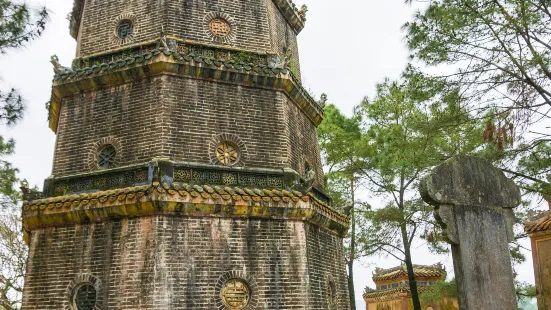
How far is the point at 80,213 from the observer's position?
8.62 m

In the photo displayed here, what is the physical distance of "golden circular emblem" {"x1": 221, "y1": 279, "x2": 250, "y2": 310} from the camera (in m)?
8.23

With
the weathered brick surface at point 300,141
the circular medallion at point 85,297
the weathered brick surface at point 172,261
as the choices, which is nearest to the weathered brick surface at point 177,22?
the weathered brick surface at point 300,141

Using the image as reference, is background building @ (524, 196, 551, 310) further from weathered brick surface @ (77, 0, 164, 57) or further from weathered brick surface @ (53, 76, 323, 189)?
weathered brick surface @ (77, 0, 164, 57)

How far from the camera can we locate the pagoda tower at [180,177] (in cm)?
823

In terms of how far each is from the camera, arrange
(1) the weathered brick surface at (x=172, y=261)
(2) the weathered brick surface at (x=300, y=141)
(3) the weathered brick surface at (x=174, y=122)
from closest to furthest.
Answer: (1) the weathered brick surface at (x=172, y=261) < (3) the weathered brick surface at (x=174, y=122) < (2) the weathered brick surface at (x=300, y=141)

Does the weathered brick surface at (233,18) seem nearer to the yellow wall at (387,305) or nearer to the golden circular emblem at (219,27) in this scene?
the golden circular emblem at (219,27)

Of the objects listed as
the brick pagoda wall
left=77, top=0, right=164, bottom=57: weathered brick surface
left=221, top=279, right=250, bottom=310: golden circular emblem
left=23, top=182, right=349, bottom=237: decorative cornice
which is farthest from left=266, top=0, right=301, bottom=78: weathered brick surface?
left=221, top=279, right=250, bottom=310: golden circular emblem

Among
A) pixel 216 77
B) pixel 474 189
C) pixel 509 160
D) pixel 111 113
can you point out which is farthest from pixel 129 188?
pixel 509 160

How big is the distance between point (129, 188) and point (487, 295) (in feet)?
19.1

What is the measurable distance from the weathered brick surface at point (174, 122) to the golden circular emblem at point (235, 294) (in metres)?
2.28

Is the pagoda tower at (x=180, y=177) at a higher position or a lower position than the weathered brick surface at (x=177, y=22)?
lower

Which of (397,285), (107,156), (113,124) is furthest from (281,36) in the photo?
(397,285)

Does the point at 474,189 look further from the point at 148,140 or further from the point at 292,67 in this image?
the point at 292,67

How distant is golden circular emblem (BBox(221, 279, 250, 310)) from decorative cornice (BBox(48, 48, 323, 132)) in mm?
4034
